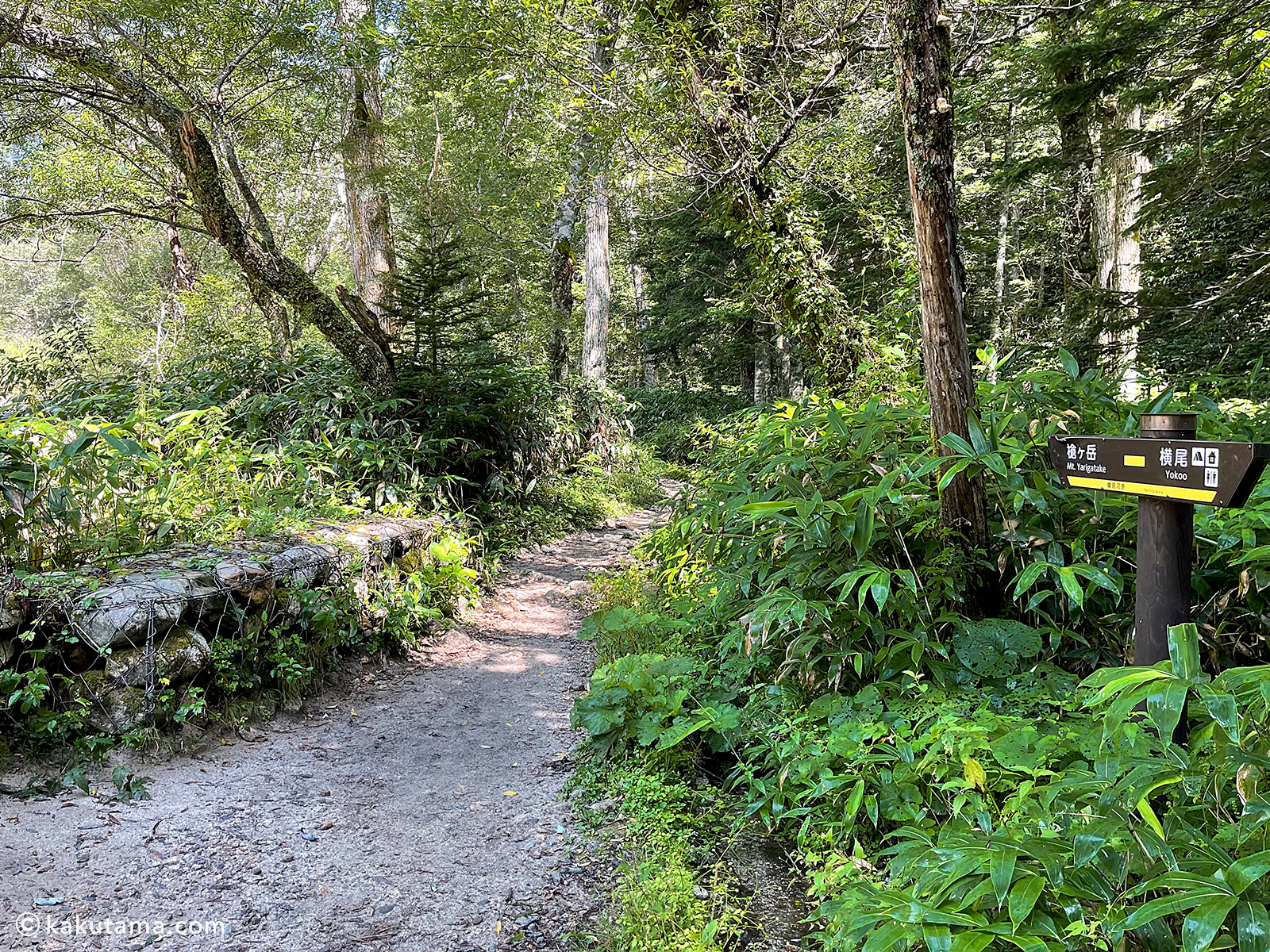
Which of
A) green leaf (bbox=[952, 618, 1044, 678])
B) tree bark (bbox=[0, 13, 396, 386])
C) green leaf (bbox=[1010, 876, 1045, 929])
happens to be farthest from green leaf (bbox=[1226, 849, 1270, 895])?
tree bark (bbox=[0, 13, 396, 386])

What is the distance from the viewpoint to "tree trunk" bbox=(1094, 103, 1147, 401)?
20.6 ft

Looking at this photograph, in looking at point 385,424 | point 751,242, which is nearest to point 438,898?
point 385,424

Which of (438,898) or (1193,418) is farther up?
(1193,418)

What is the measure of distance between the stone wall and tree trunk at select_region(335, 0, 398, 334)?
17.0 ft

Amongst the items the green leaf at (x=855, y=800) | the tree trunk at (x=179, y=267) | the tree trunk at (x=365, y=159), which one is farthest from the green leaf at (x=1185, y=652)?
the tree trunk at (x=179, y=267)

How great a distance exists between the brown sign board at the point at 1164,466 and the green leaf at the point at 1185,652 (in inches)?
19.3

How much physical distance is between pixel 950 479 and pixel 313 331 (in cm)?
1436

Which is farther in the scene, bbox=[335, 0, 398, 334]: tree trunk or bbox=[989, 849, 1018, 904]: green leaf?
bbox=[335, 0, 398, 334]: tree trunk

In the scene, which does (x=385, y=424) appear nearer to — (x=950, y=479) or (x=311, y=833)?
(x=311, y=833)

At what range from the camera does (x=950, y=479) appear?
3373 mm

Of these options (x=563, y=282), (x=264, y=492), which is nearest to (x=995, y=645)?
(x=264, y=492)

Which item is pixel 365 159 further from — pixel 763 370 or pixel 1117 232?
pixel 763 370

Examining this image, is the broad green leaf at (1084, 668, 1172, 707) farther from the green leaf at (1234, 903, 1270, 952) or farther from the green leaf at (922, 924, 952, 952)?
the green leaf at (922, 924, 952, 952)

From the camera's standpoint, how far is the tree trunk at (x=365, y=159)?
29.1 ft
